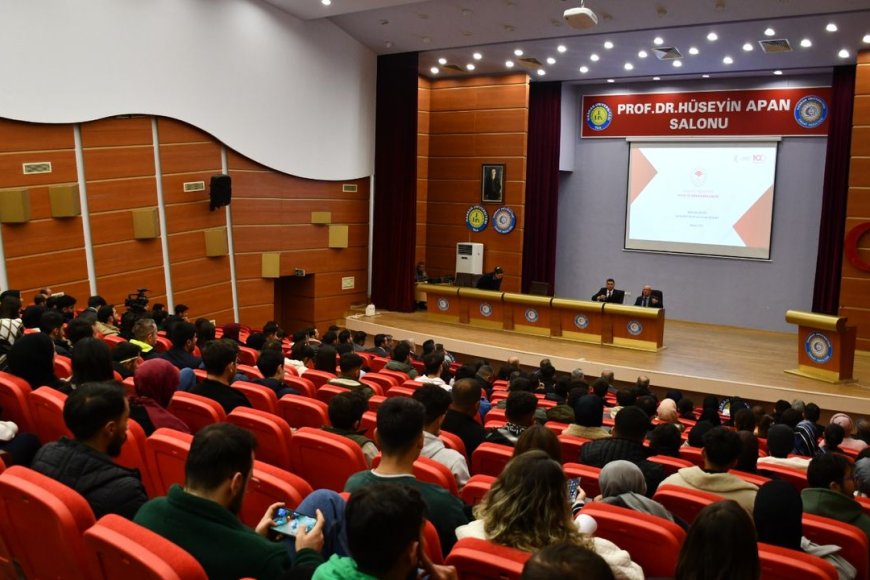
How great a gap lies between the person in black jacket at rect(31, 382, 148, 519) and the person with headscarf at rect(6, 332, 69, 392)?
1.30m

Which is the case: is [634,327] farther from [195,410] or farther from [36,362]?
[36,362]

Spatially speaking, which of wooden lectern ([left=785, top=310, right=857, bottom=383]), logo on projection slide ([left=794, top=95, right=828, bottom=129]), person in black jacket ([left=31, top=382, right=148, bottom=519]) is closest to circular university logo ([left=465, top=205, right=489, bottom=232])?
logo on projection slide ([left=794, top=95, right=828, bottom=129])

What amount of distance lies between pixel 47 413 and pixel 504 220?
11499 millimetres

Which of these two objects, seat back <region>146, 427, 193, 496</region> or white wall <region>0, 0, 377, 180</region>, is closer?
seat back <region>146, 427, 193, 496</region>

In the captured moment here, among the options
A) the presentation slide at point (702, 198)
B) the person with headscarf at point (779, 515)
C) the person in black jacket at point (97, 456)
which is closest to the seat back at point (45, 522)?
the person in black jacket at point (97, 456)

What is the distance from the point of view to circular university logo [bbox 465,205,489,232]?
1457 centimetres

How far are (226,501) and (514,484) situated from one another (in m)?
0.81

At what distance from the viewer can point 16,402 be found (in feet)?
11.6

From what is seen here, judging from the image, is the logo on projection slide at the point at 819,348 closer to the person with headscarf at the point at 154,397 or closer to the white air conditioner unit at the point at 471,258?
the white air conditioner unit at the point at 471,258

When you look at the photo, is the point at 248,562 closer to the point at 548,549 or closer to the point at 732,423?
the point at 548,549

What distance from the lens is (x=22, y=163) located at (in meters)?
8.20

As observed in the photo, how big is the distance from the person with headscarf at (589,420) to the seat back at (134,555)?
281 cm

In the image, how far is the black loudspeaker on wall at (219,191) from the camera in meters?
10.7

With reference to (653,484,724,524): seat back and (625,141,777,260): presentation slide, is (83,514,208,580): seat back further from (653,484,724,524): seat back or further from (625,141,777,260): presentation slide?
(625,141,777,260): presentation slide
